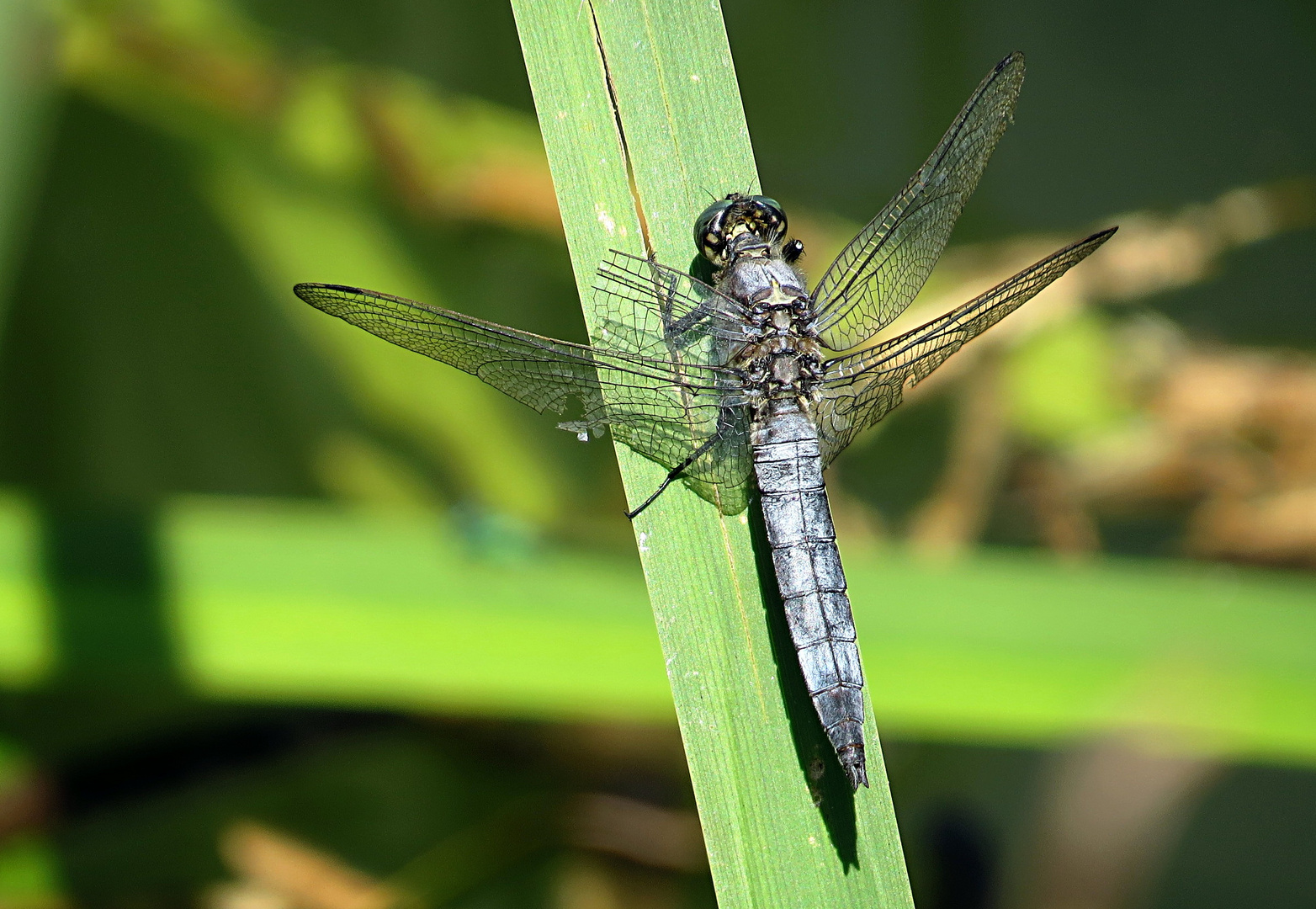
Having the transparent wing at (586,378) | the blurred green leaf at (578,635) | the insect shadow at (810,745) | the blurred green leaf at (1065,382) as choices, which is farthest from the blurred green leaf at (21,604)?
the blurred green leaf at (1065,382)

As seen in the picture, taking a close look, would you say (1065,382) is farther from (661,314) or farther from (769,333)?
(661,314)

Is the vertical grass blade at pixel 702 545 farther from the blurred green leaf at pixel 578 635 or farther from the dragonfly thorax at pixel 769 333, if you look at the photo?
the blurred green leaf at pixel 578 635

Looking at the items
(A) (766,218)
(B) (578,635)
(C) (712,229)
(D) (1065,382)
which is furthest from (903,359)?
(D) (1065,382)

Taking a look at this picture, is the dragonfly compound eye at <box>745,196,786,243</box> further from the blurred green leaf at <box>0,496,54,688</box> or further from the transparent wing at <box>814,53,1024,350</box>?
the blurred green leaf at <box>0,496,54,688</box>

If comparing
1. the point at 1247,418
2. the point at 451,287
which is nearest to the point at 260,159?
the point at 451,287

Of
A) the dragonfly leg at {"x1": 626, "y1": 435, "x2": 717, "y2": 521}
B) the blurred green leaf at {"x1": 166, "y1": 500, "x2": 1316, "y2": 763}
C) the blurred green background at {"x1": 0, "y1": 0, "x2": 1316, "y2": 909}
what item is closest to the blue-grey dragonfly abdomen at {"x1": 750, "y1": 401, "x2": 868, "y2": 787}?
the dragonfly leg at {"x1": 626, "y1": 435, "x2": 717, "y2": 521}

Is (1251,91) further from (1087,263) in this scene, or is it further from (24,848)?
(24,848)

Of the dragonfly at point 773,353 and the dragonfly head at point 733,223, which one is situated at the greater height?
the dragonfly head at point 733,223
